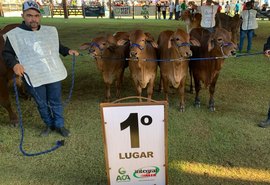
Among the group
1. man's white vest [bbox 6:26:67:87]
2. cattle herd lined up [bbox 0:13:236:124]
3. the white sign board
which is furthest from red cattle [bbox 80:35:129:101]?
the white sign board

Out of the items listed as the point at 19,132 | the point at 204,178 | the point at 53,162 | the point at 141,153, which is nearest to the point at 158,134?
the point at 141,153

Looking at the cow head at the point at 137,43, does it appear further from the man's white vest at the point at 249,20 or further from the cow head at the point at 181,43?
the man's white vest at the point at 249,20

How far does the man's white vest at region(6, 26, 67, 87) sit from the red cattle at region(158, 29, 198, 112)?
1.86 metres

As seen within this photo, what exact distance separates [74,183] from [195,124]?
240 centimetres

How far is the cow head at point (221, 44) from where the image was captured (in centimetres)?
489

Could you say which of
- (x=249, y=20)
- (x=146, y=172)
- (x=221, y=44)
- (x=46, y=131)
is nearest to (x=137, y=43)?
(x=221, y=44)

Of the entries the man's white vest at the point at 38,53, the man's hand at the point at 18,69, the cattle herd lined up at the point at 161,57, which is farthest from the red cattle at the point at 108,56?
the man's hand at the point at 18,69

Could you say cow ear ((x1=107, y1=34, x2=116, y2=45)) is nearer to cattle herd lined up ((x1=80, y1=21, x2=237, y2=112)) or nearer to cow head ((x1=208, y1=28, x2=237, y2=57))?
cattle herd lined up ((x1=80, y1=21, x2=237, y2=112))

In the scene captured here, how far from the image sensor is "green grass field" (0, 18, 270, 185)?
355 cm

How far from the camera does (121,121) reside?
9.12ft

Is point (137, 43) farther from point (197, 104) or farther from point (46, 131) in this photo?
point (46, 131)

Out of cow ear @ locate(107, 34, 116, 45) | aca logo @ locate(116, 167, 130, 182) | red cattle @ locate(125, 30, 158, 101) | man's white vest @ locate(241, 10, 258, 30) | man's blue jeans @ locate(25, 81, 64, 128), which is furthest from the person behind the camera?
man's white vest @ locate(241, 10, 258, 30)

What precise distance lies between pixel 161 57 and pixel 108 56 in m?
1.05

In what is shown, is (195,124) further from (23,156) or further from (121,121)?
(23,156)
